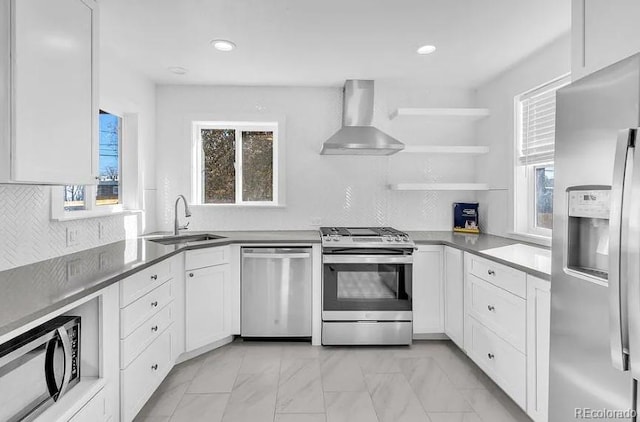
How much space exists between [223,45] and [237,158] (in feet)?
4.30

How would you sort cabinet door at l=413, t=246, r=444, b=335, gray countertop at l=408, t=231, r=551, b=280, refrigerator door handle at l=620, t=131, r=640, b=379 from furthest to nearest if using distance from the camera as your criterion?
cabinet door at l=413, t=246, r=444, b=335, gray countertop at l=408, t=231, r=551, b=280, refrigerator door handle at l=620, t=131, r=640, b=379

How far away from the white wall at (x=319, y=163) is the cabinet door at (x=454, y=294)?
2.82 ft

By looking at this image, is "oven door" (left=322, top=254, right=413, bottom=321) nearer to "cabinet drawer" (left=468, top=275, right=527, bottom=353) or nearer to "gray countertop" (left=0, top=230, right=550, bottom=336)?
"gray countertop" (left=0, top=230, right=550, bottom=336)

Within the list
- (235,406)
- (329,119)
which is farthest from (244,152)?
(235,406)

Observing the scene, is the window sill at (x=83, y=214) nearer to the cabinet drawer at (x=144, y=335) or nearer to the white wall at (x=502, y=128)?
the cabinet drawer at (x=144, y=335)

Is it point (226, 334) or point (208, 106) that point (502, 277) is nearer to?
point (226, 334)

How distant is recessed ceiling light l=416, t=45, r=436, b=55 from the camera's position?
109 inches

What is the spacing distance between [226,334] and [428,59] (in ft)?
9.29

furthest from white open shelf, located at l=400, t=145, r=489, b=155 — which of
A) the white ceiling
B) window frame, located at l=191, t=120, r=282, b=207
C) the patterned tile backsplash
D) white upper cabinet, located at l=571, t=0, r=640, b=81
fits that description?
the patterned tile backsplash

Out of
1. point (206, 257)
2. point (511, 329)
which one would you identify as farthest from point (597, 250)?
point (206, 257)

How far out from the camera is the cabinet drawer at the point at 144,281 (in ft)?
6.07

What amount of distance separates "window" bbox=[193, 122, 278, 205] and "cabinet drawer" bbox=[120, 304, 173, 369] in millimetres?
1559

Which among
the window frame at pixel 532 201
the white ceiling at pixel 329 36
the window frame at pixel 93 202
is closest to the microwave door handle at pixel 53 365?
the window frame at pixel 93 202

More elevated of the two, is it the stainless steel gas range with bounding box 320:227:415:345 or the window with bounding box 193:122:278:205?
the window with bounding box 193:122:278:205
